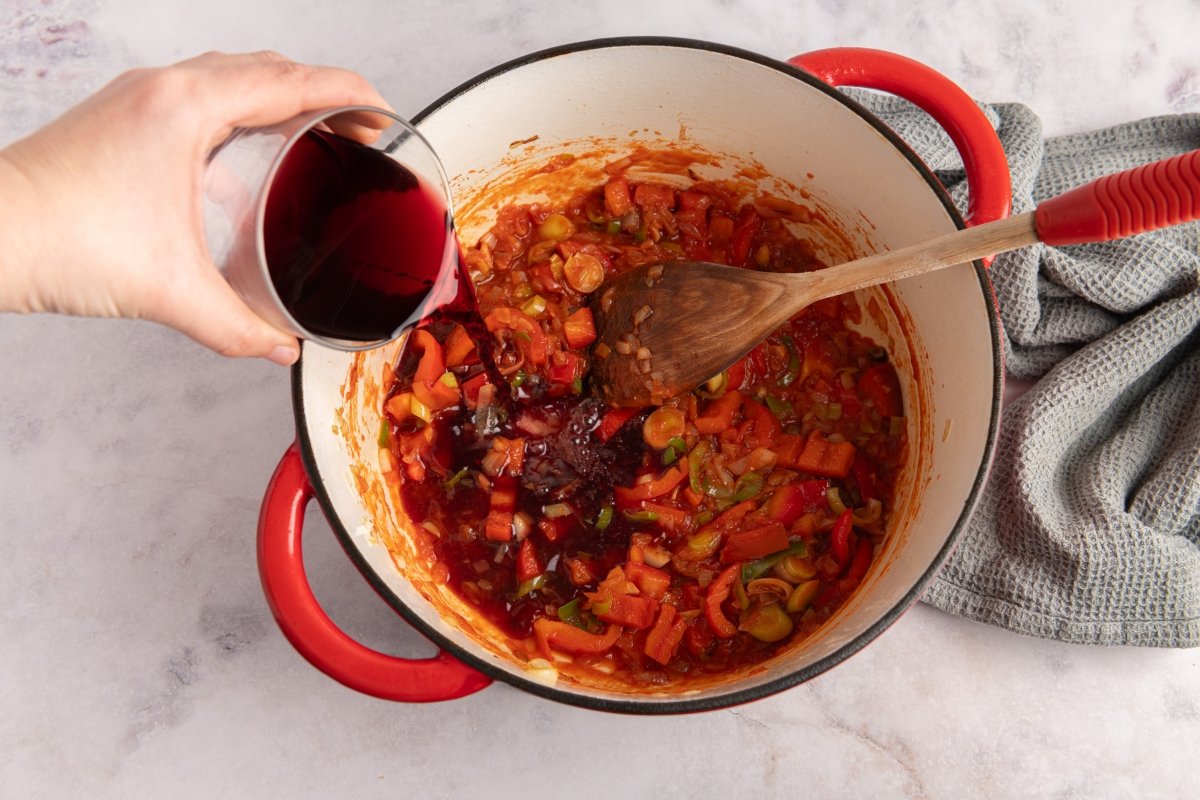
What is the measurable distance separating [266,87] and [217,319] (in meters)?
0.43

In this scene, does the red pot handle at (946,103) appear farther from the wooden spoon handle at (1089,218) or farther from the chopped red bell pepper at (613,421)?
the chopped red bell pepper at (613,421)

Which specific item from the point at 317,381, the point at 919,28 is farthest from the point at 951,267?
the point at 317,381

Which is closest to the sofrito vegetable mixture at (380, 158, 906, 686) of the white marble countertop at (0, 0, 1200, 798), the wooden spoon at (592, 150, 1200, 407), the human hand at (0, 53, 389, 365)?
the wooden spoon at (592, 150, 1200, 407)

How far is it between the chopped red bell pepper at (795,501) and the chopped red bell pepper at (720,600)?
17 cm

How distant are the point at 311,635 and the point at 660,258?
1409mm

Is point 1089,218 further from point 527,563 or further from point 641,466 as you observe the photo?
point 527,563

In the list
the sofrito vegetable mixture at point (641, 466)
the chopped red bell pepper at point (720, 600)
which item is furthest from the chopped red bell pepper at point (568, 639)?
the chopped red bell pepper at point (720, 600)

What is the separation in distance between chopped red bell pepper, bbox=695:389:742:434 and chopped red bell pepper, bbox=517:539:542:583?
555 mm

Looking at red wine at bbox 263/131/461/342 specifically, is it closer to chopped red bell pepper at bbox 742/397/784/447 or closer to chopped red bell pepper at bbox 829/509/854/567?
chopped red bell pepper at bbox 742/397/784/447

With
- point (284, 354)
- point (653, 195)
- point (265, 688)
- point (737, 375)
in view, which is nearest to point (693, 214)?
point (653, 195)

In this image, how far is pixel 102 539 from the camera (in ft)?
8.15

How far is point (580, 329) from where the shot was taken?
97.9 inches

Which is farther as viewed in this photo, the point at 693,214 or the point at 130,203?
the point at 693,214

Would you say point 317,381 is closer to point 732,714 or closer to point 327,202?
point 327,202
